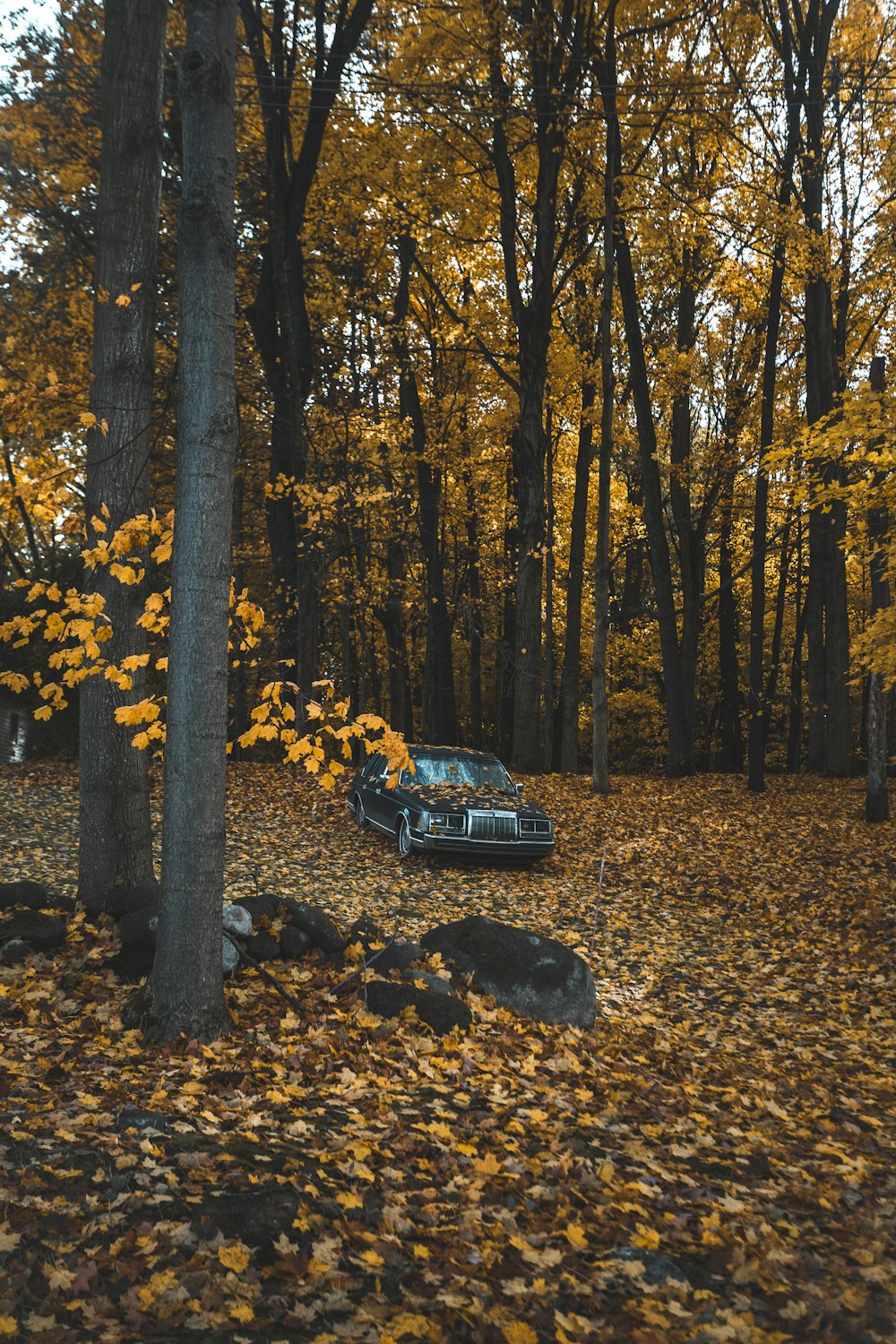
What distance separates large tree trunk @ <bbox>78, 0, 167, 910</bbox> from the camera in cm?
719

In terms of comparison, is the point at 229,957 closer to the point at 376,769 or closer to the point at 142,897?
the point at 142,897

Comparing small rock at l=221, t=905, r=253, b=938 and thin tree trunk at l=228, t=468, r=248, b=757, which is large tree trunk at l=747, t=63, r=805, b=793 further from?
small rock at l=221, t=905, r=253, b=938

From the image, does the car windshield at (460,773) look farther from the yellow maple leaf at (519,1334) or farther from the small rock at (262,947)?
the yellow maple leaf at (519,1334)

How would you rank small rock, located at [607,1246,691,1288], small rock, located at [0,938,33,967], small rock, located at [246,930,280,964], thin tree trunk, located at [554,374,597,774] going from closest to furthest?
small rock, located at [607,1246,691,1288] → small rock, located at [0,938,33,967] → small rock, located at [246,930,280,964] → thin tree trunk, located at [554,374,597,774]

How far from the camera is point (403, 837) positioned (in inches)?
512

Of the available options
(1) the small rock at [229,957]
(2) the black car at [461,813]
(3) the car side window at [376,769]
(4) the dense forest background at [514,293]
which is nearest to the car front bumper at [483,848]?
(2) the black car at [461,813]

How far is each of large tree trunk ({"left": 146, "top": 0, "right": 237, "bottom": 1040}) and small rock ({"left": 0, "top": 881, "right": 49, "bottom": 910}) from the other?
2.17 m

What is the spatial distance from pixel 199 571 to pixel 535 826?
8498 millimetres

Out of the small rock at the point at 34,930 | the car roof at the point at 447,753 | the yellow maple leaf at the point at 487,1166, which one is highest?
the car roof at the point at 447,753

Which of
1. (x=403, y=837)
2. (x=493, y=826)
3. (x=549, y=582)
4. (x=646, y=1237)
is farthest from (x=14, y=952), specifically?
(x=549, y=582)

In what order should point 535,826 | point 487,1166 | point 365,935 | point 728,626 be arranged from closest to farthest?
1. point 487,1166
2. point 365,935
3. point 535,826
4. point 728,626

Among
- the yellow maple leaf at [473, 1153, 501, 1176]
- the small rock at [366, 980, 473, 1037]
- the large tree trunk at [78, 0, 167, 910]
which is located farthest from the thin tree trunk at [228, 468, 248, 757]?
the yellow maple leaf at [473, 1153, 501, 1176]

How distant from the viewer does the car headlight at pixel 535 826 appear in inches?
503

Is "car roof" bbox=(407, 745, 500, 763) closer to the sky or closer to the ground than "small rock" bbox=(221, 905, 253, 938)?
closer to the sky
